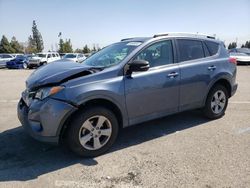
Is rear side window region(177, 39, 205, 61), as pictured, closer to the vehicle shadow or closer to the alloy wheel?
the vehicle shadow

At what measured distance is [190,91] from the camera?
460 centimetres

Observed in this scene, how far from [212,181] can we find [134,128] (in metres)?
2.08

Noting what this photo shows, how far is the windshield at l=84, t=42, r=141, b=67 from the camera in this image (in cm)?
408

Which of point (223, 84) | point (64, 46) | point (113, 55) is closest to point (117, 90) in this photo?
point (113, 55)

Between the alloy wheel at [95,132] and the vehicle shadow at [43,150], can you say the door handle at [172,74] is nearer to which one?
the vehicle shadow at [43,150]

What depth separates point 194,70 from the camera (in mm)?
4605

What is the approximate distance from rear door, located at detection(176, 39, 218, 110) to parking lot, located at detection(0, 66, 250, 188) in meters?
0.58

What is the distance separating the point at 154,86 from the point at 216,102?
187cm

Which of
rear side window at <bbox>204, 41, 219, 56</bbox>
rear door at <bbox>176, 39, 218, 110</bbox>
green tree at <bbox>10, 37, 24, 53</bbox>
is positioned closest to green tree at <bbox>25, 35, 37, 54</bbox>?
green tree at <bbox>10, 37, 24, 53</bbox>

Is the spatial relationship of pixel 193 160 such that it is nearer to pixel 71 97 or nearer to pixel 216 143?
pixel 216 143

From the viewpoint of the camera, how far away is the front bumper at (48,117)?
131 inches

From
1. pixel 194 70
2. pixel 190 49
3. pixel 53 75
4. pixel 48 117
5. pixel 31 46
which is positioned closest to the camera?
pixel 48 117

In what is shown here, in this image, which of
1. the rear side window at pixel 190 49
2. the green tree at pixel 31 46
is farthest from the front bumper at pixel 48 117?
the green tree at pixel 31 46

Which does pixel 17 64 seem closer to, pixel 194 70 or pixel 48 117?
pixel 194 70
